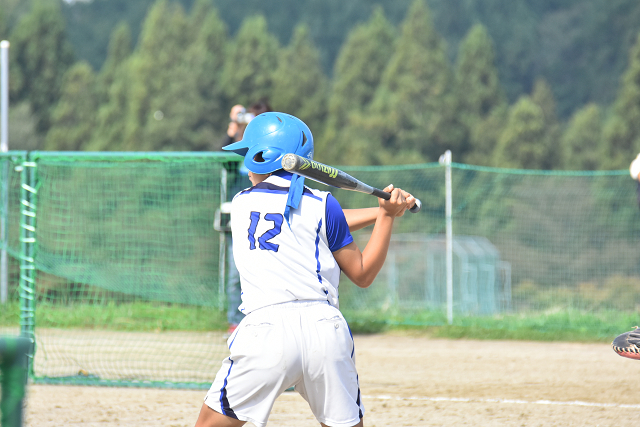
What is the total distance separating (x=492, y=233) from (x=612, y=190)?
2.18 m

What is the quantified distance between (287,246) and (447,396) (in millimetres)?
3313

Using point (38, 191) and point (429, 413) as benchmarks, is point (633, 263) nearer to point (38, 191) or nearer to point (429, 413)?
point (429, 413)

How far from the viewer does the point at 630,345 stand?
4094 mm

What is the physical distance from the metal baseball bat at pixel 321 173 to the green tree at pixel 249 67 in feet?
147

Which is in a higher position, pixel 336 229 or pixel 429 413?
pixel 336 229

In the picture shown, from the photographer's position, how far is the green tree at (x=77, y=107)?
51.2 metres

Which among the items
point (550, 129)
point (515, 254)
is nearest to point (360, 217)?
point (515, 254)

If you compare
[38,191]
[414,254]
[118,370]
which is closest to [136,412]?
[118,370]

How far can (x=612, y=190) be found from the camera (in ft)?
41.7

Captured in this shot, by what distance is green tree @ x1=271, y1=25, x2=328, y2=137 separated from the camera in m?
46.3

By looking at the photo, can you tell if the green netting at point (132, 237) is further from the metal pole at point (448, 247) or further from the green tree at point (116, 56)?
the green tree at point (116, 56)

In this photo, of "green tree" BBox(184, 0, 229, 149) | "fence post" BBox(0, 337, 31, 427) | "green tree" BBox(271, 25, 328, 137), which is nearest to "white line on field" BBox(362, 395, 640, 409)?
"fence post" BBox(0, 337, 31, 427)

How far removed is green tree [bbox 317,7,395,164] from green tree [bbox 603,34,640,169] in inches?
591

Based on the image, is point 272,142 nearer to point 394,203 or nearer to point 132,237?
point 394,203
